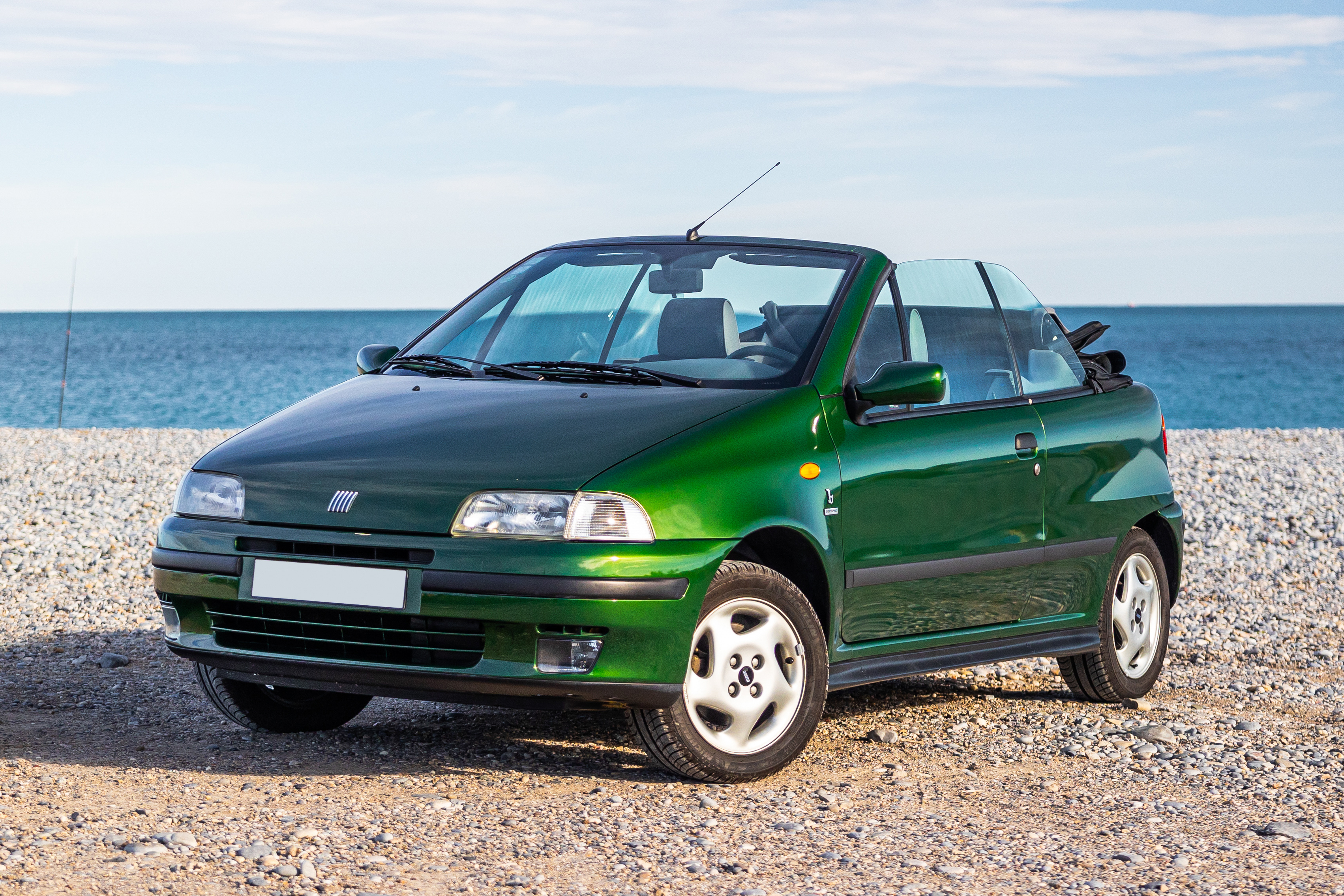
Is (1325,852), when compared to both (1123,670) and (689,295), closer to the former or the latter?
(1123,670)

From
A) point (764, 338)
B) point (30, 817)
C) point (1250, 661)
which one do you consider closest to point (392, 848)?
point (30, 817)

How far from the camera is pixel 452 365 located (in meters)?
5.68

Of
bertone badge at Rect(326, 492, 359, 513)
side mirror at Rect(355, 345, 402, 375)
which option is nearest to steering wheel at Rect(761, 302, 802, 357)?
side mirror at Rect(355, 345, 402, 375)

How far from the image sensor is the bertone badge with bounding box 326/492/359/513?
4637 millimetres

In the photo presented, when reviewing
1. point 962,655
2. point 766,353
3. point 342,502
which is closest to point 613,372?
point 766,353

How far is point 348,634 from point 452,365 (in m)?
1.32

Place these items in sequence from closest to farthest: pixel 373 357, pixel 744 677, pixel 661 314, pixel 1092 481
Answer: pixel 744 677, pixel 661 314, pixel 373 357, pixel 1092 481

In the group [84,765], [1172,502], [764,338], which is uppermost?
[764,338]

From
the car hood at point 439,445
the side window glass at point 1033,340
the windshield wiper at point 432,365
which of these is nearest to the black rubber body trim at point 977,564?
the side window glass at point 1033,340

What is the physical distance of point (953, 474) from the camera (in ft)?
18.1

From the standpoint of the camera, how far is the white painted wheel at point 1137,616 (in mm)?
6613

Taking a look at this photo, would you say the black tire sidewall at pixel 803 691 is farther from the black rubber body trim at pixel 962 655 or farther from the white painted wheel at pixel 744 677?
the black rubber body trim at pixel 962 655

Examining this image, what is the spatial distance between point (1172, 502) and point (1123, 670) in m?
0.83

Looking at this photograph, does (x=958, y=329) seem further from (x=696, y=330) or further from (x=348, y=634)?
(x=348, y=634)
